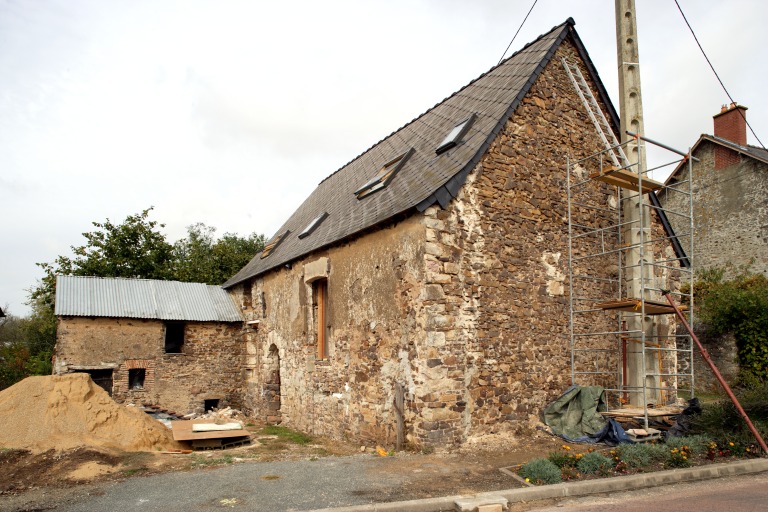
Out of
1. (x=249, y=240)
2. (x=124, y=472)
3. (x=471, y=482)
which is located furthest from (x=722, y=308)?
(x=249, y=240)

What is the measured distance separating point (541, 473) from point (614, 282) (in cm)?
536

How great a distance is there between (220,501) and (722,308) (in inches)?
551

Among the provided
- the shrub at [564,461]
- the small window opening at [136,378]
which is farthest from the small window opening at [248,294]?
the shrub at [564,461]

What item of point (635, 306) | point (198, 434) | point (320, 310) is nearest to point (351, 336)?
point (320, 310)

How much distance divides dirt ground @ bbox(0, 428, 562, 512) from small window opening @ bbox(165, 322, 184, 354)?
302 inches

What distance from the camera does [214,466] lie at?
8.08m

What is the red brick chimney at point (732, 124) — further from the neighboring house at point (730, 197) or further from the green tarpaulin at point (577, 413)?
the green tarpaulin at point (577, 413)

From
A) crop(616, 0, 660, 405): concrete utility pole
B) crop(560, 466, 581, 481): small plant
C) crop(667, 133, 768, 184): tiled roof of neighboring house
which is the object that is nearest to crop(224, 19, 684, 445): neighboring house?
crop(616, 0, 660, 405): concrete utility pole

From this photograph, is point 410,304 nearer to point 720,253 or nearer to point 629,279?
point 629,279

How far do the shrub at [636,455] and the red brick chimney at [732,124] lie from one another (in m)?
16.6

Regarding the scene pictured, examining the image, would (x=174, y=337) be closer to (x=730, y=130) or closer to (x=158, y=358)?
(x=158, y=358)

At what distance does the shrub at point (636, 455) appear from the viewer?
22.7 ft

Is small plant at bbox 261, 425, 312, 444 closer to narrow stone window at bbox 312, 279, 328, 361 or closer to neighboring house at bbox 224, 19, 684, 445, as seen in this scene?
neighboring house at bbox 224, 19, 684, 445

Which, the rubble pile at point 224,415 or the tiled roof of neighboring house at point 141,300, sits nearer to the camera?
the rubble pile at point 224,415
